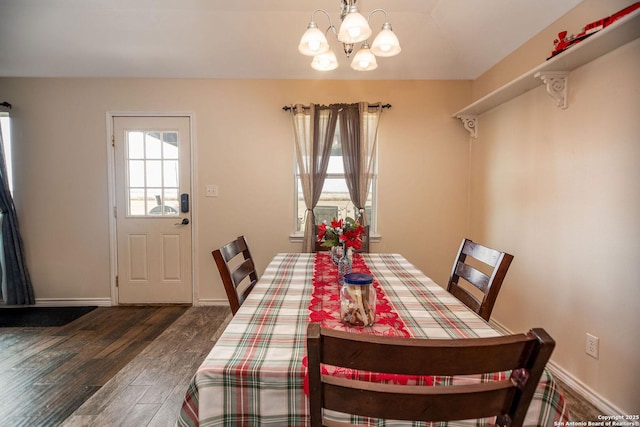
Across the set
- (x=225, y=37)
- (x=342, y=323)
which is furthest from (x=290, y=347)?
(x=225, y=37)

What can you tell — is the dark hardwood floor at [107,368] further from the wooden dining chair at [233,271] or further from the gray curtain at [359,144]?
the gray curtain at [359,144]

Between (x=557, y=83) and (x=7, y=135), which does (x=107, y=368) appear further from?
(x=557, y=83)

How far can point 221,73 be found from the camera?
9.71 ft

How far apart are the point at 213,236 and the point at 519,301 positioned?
9.32ft

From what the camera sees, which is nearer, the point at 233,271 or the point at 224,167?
the point at 233,271

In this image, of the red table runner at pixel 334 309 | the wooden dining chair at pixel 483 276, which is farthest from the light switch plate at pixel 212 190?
the wooden dining chair at pixel 483 276

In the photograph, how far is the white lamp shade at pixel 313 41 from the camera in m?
1.36

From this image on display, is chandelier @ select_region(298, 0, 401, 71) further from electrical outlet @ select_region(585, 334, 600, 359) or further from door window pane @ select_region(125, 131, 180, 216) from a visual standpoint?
door window pane @ select_region(125, 131, 180, 216)

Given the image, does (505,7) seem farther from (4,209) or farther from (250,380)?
(4,209)

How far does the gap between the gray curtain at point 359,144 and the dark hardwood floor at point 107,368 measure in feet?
5.89

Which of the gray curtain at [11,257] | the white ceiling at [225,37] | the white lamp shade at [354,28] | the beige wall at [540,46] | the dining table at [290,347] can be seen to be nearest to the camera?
the dining table at [290,347]

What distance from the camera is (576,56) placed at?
1614 millimetres

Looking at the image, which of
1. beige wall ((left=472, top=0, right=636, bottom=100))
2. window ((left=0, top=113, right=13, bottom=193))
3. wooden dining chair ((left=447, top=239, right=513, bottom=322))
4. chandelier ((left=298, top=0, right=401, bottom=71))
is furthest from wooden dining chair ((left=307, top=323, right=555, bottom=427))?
window ((left=0, top=113, right=13, bottom=193))

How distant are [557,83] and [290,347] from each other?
2223mm
